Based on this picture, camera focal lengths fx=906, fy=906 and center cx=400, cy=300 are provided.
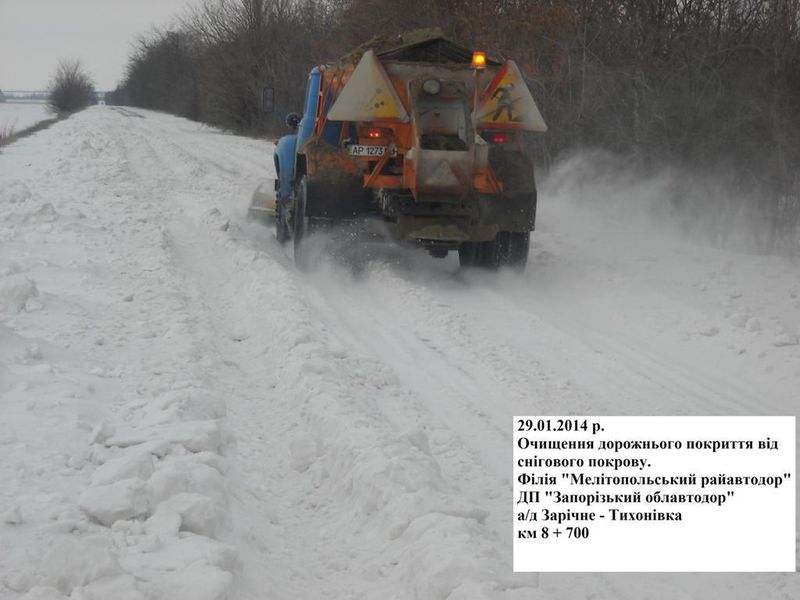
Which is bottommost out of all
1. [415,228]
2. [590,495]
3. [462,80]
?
[590,495]

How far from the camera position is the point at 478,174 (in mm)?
8844

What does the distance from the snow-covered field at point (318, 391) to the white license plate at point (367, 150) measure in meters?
1.24

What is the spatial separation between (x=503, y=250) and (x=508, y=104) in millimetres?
1513

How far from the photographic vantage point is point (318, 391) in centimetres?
546

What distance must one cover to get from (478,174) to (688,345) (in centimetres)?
277

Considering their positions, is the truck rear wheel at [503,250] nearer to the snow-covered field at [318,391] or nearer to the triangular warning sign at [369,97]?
the snow-covered field at [318,391]

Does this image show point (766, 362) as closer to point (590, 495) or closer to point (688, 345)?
point (688, 345)

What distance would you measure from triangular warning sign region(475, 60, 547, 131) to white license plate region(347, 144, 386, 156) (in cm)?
105

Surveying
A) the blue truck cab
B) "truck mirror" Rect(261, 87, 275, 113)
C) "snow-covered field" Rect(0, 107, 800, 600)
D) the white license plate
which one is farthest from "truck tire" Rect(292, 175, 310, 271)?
"truck mirror" Rect(261, 87, 275, 113)

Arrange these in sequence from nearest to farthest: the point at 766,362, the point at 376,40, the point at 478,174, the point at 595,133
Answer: the point at 766,362 → the point at 478,174 → the point at 376,40 → the point at 595,133

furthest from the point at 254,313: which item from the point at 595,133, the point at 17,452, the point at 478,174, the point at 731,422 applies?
the point at 595,133

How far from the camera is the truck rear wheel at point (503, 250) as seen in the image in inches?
377

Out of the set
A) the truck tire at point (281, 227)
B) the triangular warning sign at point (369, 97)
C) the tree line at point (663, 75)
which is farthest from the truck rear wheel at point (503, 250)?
the tree line at point (663, 75)

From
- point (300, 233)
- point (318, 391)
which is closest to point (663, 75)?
point (300, 233)
